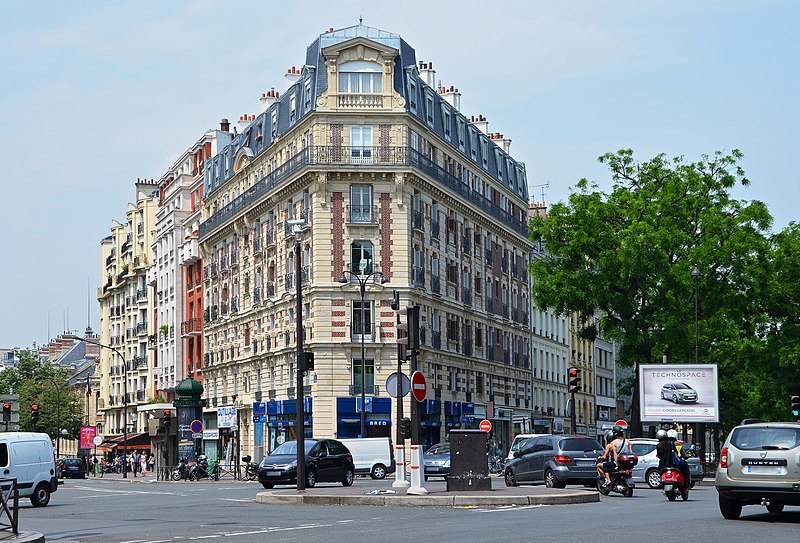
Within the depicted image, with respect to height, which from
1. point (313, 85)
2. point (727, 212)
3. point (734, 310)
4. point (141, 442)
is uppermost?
point (313, 85)

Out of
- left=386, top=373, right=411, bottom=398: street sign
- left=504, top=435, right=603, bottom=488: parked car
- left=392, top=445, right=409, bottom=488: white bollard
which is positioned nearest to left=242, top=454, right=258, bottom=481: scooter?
left=504, top=435, right=603, bottom=488: parked car

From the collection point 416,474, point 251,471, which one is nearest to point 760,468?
point 416,474

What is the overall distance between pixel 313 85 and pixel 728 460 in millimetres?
44951

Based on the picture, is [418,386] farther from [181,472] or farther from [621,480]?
[181,472]

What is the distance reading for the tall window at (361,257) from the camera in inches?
2414

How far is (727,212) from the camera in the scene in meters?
53.9

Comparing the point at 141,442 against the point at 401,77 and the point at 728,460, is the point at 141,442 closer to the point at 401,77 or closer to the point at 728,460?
the point at 401,77

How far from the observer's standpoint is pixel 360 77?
61.8 m

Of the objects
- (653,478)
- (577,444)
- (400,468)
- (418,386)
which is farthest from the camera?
(653,478)

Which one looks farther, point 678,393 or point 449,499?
point 678,393

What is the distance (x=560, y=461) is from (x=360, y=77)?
108ft

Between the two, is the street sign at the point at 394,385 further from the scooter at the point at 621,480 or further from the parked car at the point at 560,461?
the parked car at the point at 560,461

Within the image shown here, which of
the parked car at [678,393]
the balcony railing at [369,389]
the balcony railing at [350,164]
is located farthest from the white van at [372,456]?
the balcony railing at [350,164]

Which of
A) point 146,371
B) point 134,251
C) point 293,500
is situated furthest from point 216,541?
point 134,251
